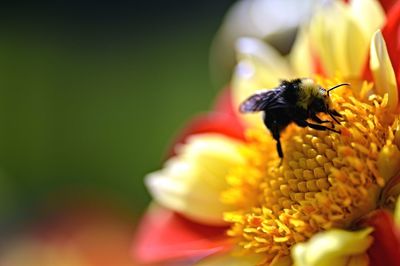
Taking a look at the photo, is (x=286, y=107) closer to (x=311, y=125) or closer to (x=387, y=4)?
(x=311, y=125)

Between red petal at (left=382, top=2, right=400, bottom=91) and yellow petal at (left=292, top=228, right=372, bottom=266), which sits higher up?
red petal at (left=382, top=2, right=400, bottom=91)

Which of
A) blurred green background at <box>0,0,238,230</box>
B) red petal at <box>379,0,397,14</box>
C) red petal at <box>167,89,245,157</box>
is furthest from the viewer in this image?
blurred green background at <box>0,0,238,230</box>

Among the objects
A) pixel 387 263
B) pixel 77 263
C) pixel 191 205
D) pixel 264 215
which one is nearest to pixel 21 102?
pixel 77 263

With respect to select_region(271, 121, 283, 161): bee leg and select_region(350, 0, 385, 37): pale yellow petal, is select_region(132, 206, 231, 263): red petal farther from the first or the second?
select_region(350, 0, 385, 37): pale yellow petal

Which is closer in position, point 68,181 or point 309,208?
point 309,208

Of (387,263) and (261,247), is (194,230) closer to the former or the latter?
(261,247)

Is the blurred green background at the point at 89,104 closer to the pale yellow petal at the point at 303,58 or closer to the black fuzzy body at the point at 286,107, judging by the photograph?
the pale yellow petal at the point at 303,58

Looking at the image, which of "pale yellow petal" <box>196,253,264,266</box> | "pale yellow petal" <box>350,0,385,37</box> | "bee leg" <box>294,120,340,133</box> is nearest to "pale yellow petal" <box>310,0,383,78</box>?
"pale yellow petal" <box>350,0,385,37</box>

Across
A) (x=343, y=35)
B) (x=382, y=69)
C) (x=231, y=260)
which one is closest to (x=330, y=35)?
(x=343, y=35)
